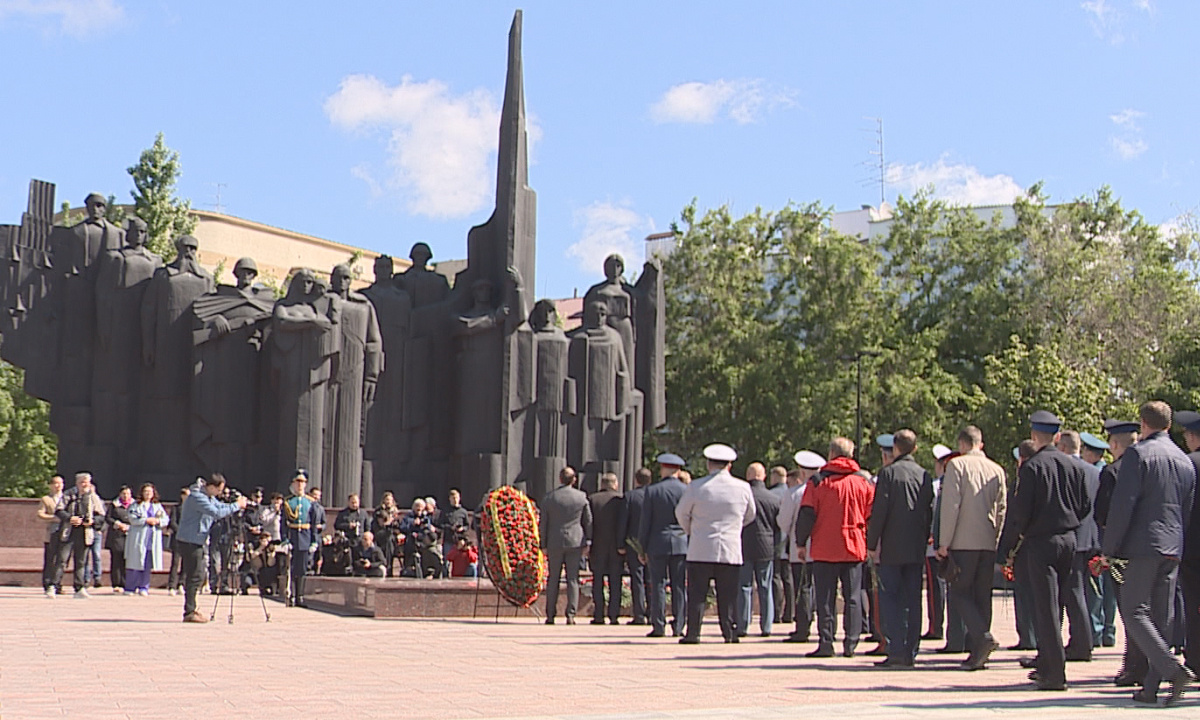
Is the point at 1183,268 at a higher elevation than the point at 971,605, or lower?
higher

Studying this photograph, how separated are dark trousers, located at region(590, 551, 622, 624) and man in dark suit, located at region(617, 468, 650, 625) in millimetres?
131

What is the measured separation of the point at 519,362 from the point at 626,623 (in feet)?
30.2

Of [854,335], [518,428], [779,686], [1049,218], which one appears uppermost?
[1049,218]

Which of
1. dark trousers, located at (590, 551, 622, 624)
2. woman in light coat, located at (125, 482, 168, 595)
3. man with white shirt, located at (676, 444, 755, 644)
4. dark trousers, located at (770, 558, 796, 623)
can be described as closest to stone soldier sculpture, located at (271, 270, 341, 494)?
woman in light coat, located at (125, 482, 168, 595)

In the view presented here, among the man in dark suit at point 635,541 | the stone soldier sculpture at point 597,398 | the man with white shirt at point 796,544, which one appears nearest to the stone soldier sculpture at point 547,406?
the stone soldier sculpture at point 597,398

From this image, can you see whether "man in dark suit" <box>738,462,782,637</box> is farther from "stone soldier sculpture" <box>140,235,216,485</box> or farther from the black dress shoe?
"stone soldier sculpture" <box>140,235,216,485</box>

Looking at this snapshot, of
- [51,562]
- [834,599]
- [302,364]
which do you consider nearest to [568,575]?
[834,599]

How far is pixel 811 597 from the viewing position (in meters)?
13.2

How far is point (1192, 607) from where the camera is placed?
27.6 feet

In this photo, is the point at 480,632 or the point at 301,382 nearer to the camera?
the point at 480,632

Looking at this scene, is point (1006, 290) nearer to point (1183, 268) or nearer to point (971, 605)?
point (1183, 268)

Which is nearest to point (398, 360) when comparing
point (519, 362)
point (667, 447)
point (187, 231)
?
point (519, 362)

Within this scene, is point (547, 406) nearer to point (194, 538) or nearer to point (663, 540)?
point (194, 538)

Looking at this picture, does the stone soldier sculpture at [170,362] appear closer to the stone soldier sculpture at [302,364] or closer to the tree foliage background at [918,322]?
the stone soldier sculpture at [302,364]
